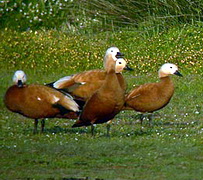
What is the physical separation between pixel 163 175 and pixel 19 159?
1.75 metres

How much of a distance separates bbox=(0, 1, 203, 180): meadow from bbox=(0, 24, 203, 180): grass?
0.01 metres

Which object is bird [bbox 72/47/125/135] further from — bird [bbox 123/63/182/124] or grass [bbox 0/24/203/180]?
bird [bbox 123/63/182/124]

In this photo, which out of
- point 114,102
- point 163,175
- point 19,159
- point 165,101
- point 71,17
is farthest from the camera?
point 71,17

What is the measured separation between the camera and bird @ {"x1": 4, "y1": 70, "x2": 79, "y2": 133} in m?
11.1

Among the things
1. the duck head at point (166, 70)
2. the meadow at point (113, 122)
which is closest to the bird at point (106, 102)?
the meadow at point (113, 122)

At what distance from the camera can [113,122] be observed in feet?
42.0

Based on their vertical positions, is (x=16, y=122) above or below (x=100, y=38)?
below

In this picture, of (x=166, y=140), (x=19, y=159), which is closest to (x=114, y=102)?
(x=166, y=140)

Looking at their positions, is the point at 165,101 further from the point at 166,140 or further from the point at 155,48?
the point at 155,48

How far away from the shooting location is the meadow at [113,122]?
8883 mm

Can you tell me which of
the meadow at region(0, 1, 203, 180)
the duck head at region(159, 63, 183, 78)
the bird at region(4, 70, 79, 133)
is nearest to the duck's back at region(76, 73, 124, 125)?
the meadow at region(0, 1, 203, 180)

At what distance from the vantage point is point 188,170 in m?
8.64

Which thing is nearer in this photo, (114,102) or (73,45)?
(114,102)

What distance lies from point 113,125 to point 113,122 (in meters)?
0.35
